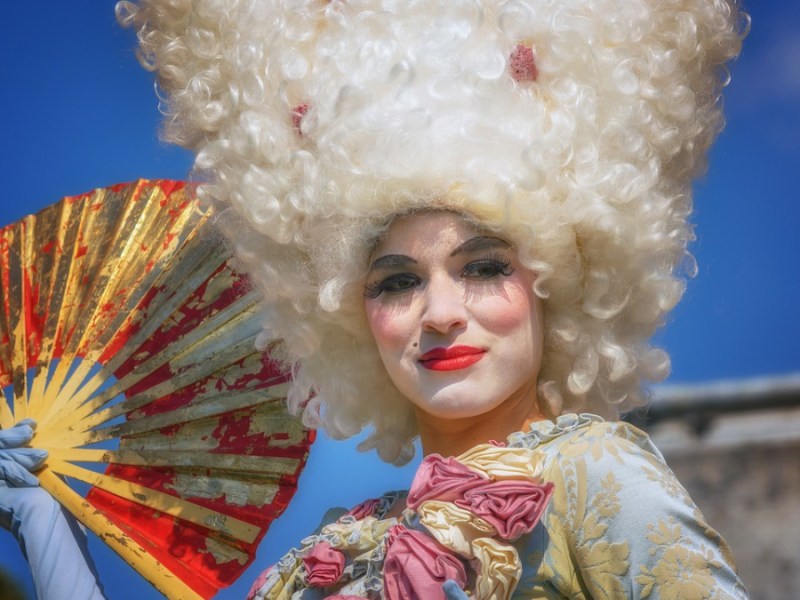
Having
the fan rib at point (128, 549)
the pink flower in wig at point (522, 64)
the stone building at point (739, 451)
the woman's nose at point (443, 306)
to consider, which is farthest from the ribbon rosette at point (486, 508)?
the stone building at point (739, 451)

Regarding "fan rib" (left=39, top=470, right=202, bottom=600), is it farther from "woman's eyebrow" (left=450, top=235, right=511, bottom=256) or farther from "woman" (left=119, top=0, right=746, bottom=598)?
"woman's eyebrow" (left=450, top=235, right=511, bottom=256)

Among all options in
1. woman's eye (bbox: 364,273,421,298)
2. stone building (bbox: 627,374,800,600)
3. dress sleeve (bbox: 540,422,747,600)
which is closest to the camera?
dress sleeve (bbox: 540,422,747,600)

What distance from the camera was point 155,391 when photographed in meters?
2.65

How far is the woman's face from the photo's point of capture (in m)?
1.97

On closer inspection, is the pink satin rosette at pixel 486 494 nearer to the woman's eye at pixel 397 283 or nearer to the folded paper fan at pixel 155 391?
the woman's eye at pixel 397 283

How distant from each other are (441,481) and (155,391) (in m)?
1.04

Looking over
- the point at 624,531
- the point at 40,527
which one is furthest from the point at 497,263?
the point at 40,527

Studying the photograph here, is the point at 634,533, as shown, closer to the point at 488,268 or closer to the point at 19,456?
the point at 488,268

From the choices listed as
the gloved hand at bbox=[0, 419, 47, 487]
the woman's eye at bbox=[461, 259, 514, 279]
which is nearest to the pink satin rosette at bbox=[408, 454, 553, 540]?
the woman's eye at bbox=[461, 259, 514, 279]

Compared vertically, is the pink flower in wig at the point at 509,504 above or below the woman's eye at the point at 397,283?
below

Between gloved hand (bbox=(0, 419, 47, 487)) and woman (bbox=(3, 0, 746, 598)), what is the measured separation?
2.02ft

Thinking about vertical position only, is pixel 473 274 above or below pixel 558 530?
above

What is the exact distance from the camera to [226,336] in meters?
2.68

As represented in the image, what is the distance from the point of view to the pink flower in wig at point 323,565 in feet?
6.56
